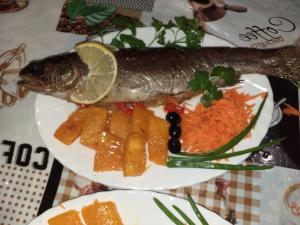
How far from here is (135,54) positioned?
1992 mm

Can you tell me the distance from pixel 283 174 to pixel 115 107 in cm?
90

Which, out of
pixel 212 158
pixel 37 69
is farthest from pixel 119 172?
pixel 37 69

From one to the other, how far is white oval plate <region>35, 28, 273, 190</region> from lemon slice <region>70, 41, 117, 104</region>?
0.39ft

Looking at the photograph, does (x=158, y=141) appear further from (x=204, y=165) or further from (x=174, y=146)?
(x=204, y=165)

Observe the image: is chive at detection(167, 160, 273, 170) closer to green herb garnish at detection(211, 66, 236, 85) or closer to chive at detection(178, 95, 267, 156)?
chive at detection(178, 95, 267, 156)

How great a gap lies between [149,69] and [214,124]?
417 mm

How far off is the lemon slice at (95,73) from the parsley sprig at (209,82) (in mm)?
396

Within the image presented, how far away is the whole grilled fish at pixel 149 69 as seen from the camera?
194cm

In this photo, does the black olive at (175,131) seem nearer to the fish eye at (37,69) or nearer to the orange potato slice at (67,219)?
the orange potato slice at (67,219)

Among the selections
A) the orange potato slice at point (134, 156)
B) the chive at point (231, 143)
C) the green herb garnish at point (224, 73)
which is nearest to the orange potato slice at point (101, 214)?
the orange potato slice at point (134, 156)

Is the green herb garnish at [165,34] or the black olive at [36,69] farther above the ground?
the green herb garnish at [165,34]

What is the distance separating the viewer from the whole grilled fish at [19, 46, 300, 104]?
6.36 feet

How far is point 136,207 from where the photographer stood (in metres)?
1.75

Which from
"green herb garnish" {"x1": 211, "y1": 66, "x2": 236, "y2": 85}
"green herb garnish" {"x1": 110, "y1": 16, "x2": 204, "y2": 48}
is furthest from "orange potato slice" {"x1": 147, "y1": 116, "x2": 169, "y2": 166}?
"green herb garnish" {"x1": 110, "y1": 16, "x2": 204, "y2": 48}
